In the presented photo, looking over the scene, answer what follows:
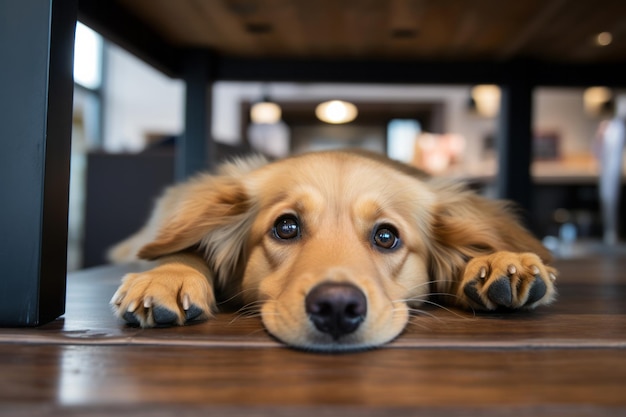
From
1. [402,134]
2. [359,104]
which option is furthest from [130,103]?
[402,134]

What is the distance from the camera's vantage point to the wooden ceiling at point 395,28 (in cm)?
195

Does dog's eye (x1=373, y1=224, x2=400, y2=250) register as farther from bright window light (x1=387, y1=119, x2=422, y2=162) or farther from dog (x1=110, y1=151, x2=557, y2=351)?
bright window light (x1=387, y1=119, x2=422, y2=162)

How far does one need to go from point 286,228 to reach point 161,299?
1.34 ft

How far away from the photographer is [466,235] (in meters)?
1.61

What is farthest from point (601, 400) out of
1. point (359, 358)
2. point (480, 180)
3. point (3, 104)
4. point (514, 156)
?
point (480, 180)

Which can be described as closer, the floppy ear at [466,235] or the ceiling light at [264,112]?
the floppy ear at [466,235]

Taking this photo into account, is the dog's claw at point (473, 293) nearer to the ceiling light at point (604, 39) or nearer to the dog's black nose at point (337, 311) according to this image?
the dog's black nose at point (337, 311)

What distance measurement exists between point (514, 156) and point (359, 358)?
6.55 ft

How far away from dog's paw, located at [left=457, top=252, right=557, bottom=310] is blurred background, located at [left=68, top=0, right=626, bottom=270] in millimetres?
976

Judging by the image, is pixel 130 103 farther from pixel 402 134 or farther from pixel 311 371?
pixel 311 371

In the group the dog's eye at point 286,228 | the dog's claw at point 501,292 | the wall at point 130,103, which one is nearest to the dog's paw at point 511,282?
the dog's claw at point 501,292

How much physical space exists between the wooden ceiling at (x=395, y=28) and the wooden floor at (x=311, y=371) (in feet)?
3.77

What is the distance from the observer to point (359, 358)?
3.13ft

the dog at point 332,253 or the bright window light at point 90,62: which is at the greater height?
the bright window light at point 90,62
